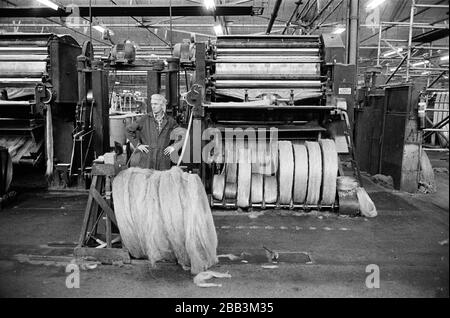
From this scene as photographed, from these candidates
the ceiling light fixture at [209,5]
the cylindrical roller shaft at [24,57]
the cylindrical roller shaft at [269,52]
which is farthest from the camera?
the ceiling light fixture at [209,5]

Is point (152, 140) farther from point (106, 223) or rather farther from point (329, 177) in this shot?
point (329, 177)

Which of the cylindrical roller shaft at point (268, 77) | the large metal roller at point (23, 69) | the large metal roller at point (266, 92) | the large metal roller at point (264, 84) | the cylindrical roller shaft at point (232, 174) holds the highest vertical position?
the large metal roller at point (23, 69)

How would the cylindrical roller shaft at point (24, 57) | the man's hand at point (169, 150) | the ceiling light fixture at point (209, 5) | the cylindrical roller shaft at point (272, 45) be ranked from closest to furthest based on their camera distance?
the man's hand at point (169, 150) → the cylindrical roller shaft at point (272, 45) → the cylindrical roller shaft at point (24, 57) → the ceiling light fixture at point (209, 5)

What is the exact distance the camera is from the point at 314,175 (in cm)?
533

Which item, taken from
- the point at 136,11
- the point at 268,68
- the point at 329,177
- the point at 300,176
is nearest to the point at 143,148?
the point at 300,176

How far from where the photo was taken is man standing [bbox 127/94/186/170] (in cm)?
462

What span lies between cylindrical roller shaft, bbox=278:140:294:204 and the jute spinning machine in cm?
1

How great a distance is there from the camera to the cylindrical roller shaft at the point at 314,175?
533 centimetres

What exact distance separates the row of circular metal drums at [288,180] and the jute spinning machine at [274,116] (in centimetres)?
1

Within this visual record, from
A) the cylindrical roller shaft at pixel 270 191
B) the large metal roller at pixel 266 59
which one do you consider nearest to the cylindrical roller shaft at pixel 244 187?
the cylindrical roller shaft at pixel 270 191

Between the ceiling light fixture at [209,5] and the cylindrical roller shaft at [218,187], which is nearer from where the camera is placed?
the cylindrical roller shaft at [218,187]

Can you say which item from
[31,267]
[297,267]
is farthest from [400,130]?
[31,267]

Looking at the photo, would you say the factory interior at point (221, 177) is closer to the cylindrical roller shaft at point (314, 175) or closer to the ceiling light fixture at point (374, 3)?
the cylindrical roller shaft at point (314, 175)

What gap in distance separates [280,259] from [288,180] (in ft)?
5.52
